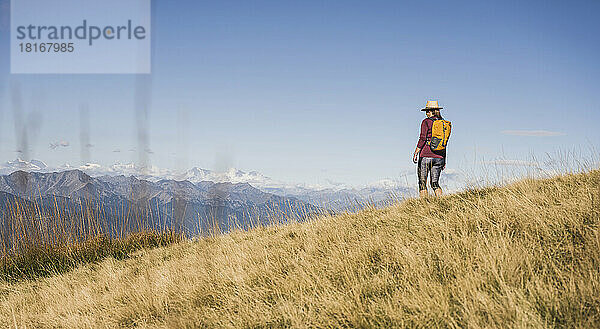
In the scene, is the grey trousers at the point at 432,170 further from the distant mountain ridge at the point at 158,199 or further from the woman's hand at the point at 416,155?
the distant mountain ridge at the point at 158,199

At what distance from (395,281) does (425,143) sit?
4.49 m

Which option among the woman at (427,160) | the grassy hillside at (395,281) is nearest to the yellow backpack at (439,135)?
the woman at (427,160)

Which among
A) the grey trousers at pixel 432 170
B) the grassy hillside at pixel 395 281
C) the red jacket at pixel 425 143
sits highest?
the red jacket at pixel 425 143

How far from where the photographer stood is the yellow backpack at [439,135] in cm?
704

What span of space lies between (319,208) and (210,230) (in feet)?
8.47

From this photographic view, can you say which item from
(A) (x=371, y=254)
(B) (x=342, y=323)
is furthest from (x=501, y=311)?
(A) (x=371, y=254)

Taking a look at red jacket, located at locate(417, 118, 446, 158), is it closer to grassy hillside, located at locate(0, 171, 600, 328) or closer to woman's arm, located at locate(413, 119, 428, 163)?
woman's arm, located at locate(413, 119, 428, 163)

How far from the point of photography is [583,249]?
10.1ft

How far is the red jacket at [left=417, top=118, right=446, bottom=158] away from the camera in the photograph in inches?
280

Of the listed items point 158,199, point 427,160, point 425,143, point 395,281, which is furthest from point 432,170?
point 158,199

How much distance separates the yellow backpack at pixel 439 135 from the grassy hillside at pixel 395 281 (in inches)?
74.3

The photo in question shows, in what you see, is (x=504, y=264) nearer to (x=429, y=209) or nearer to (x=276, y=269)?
(x=276, y=269)

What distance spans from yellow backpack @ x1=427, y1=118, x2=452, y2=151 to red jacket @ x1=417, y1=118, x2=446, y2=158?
0.07 m

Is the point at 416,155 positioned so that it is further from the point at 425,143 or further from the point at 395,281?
the point at 395,281
